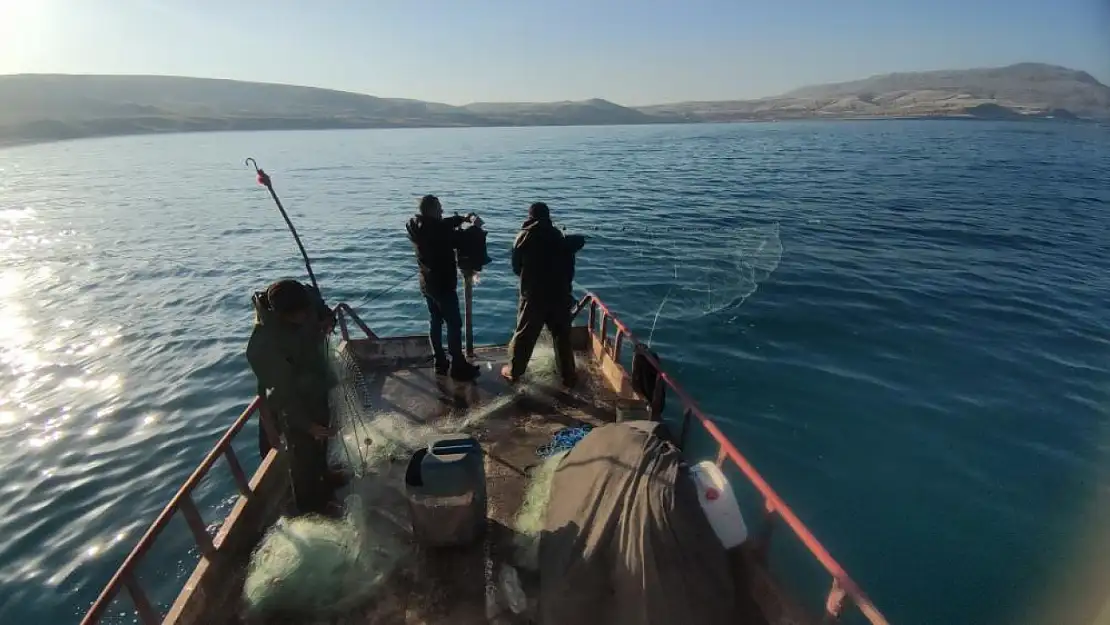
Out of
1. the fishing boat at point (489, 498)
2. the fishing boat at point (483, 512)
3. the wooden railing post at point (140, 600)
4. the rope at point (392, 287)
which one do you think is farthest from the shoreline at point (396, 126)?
the wooden railing post at point (140, 600)

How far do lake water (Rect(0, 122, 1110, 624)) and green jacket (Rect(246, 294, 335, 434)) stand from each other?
4072 mm

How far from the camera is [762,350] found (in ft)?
43.0

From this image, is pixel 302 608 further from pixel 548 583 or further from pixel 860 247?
pixel 860 247

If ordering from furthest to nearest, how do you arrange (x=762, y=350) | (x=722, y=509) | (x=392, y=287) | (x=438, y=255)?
(x=392, y=287) → (x=762, y=350) → (x=438, y=255) → (x=722, y=509)

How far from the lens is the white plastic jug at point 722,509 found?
4.44 m

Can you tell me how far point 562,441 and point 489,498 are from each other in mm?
1164

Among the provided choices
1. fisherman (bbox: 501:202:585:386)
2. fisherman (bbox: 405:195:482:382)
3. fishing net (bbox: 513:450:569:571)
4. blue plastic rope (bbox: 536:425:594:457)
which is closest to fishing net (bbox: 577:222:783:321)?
fisherman (bbox: 501:202:585:386)

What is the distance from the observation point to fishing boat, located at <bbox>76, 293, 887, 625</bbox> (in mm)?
4078

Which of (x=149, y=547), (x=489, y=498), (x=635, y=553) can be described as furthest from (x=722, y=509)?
(x=149, y=547)

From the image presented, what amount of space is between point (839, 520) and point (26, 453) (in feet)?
44.2

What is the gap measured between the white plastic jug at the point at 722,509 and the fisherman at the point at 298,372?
3.30 metres

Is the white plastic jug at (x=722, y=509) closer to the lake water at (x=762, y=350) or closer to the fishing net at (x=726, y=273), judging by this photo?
the lake water at (x=762, y=350)

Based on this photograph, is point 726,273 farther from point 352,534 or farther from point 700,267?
point 352,534

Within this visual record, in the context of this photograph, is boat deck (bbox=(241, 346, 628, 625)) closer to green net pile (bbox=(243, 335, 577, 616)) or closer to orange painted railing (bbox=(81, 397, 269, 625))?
green net pile (bbox=(243, 335, 577, 616))
